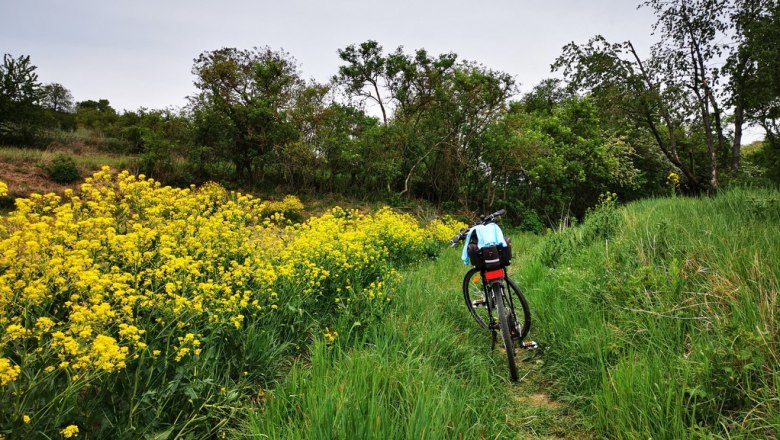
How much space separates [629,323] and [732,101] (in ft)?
30.7

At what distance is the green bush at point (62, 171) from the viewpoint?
1189 cm

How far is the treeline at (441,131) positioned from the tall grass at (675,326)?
6648mm

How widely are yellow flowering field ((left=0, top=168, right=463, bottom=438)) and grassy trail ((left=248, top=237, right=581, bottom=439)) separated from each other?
0.33 metres

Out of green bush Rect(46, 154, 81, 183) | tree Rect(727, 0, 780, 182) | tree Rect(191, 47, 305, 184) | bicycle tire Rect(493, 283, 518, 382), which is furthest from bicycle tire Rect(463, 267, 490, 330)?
green bush Rect(46, 154, 81, 183)

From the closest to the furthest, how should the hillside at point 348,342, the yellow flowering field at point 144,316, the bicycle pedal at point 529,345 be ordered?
the yellow flowering field at point 144,316, the hillside at point 348,342, the bicycle pedal at point 529,345

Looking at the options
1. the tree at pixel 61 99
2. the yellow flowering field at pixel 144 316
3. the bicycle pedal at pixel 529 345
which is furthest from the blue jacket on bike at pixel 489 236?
the tree at pixel 61 99

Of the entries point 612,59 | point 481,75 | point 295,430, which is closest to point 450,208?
point 481,75

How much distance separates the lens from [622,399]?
7.21ft

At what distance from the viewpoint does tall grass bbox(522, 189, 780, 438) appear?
1.99 m

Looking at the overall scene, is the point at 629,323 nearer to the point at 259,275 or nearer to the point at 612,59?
the point at 259,275

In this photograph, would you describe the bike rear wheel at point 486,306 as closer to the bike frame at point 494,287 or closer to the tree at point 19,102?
the bike frame at point 494,287

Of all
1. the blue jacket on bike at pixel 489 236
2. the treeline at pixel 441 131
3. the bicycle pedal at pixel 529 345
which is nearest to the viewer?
the bicycle pedal at pixel 529 345

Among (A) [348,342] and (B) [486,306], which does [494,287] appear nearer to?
(B) [486,306]

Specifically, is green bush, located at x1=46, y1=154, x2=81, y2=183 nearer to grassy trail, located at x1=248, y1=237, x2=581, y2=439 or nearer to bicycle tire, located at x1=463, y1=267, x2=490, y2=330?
grassy trail, located at x1=248, y1=237, x2=581, y2=439
